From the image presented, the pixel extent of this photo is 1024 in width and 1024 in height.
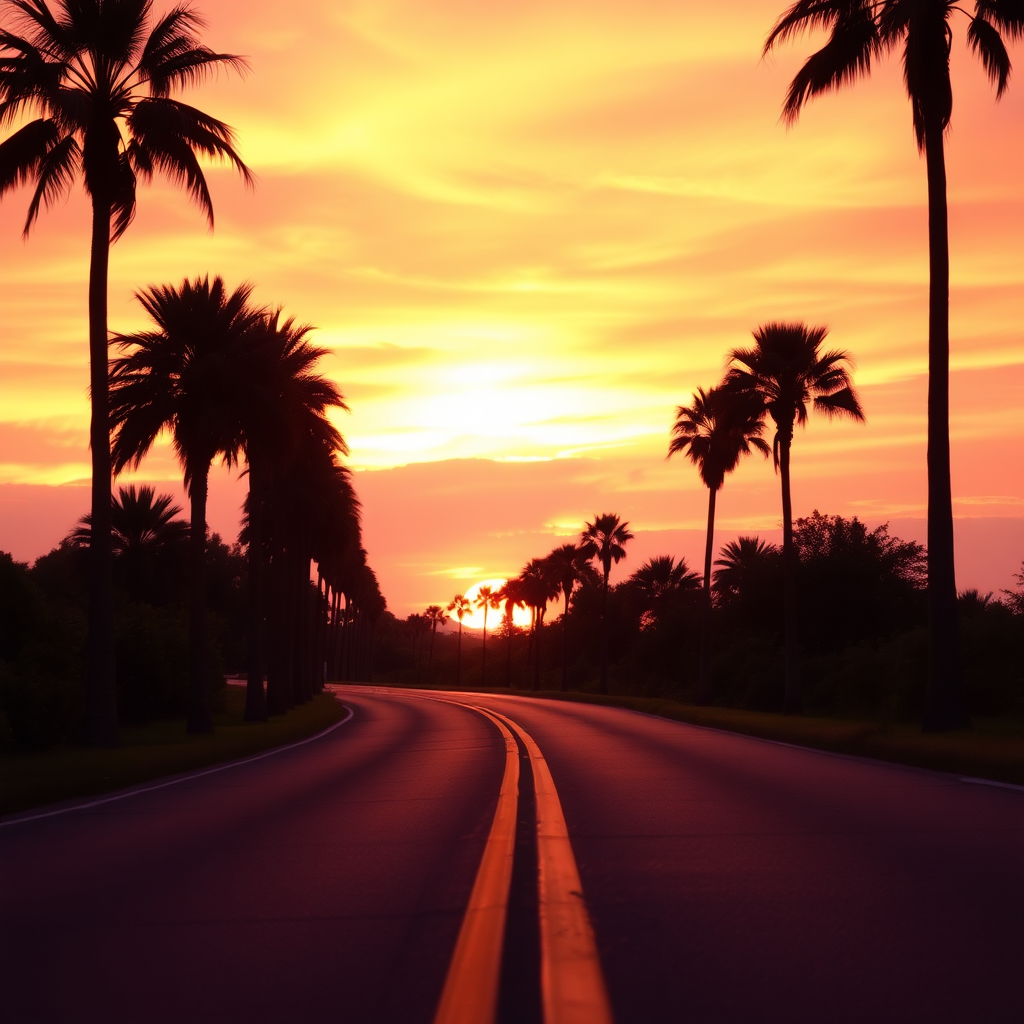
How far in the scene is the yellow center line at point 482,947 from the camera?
4.23 m

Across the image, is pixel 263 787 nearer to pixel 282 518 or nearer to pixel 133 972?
pixel 133 972

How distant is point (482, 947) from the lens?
5.17m

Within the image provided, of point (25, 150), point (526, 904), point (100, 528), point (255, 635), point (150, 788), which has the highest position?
point (25, 150)

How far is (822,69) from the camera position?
23.7 m

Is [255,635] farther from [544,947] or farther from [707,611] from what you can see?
[544,947]

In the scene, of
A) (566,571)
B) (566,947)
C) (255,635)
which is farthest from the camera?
(566,571)

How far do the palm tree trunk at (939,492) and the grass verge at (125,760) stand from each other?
44.3 feet

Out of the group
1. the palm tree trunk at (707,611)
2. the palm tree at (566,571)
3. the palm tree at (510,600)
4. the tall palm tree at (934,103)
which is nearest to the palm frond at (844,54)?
the tall palm tree at (934,103)

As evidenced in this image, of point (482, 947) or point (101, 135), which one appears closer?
point (482, 947)

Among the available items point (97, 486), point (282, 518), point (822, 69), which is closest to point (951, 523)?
point (822, 69)

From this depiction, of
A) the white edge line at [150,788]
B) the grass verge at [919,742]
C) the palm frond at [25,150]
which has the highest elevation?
the palm frond at [25,150]

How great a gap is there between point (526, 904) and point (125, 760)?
14.2m

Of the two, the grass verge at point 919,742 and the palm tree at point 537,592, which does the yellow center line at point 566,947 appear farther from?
the palm tree at point 537,592

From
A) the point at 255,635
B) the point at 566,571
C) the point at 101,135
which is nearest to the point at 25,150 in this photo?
the point at 101,135
